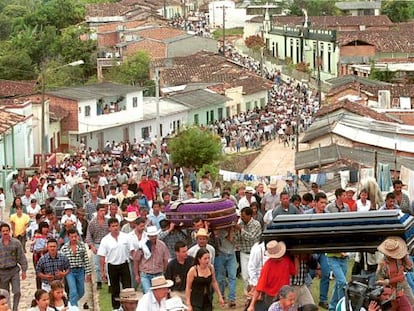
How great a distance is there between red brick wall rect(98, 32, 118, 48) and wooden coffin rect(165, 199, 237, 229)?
6856 cm

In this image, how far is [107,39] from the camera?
82625 mm

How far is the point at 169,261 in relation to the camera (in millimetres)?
12188

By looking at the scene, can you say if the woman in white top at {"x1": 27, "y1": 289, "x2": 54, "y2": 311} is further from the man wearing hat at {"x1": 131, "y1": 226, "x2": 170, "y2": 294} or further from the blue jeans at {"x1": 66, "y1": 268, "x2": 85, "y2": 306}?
the blue jeans at {"x1": 66, "y1": 268, "x2": 85, "y2": 306}

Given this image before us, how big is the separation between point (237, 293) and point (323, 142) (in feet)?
67.1

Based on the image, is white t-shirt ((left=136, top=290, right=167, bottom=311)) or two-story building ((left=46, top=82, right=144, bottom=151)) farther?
two-story building ((left=46, top=82, right=144, bottom=151))

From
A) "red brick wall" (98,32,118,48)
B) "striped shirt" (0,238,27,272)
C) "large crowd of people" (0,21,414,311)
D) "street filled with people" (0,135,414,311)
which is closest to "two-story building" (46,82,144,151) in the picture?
"red brick wall" (98,32,118,48)

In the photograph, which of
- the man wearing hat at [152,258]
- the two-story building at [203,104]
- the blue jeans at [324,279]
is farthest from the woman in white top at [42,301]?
the two-story building at [203,104]

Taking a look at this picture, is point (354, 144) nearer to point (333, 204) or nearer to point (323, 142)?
point (323, 142)

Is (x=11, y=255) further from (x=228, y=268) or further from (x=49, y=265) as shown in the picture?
(x=228, y=268)

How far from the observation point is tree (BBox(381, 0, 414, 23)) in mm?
111250

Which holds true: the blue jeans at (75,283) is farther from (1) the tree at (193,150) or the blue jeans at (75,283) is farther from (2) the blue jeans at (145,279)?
(1) the tree at (193,150)

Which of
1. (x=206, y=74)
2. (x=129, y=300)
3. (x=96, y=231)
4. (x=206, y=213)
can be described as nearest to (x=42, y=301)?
(x=129, y=300)

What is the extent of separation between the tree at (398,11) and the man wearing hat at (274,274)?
335 ft

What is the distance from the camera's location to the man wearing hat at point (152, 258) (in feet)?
42.2
